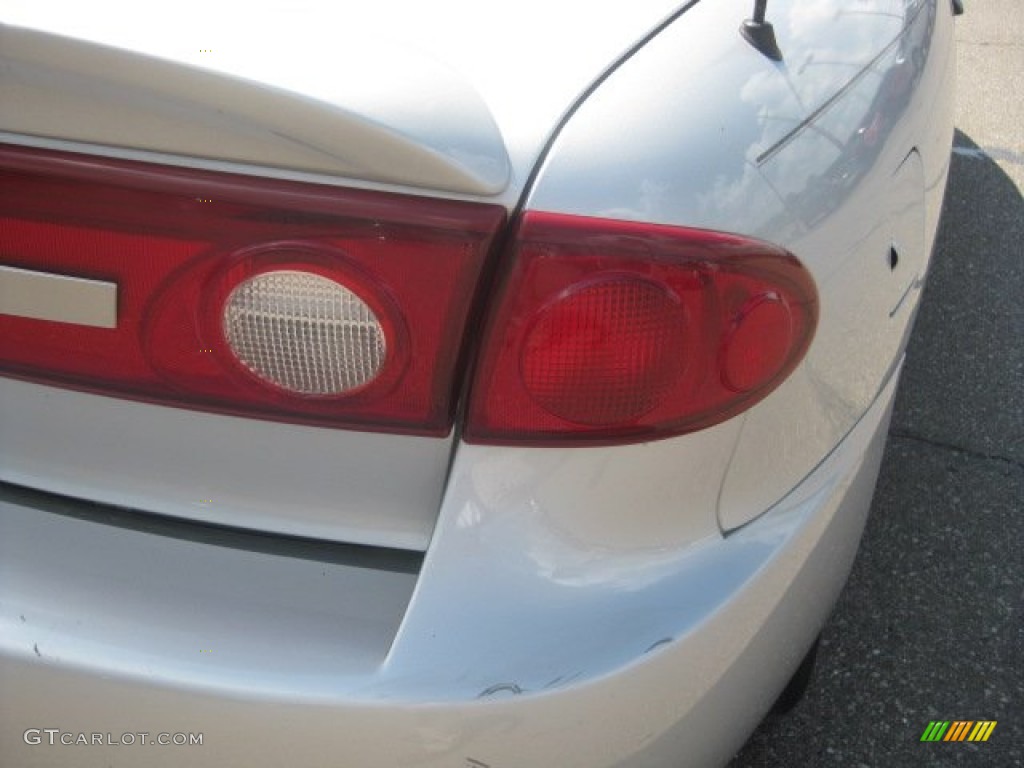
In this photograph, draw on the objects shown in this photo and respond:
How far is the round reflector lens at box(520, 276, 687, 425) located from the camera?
124 centimetres

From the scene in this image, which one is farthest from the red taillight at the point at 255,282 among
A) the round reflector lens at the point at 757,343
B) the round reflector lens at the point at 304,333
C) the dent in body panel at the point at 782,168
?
the round reflector lens at the point at 757,343

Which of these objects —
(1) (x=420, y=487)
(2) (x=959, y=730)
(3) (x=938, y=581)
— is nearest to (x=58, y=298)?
(1) (x=420, y=487)

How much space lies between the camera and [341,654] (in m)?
1.25

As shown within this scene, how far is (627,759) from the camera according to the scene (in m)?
1.33

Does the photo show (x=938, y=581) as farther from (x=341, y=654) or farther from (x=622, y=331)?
(x=341, y=654)

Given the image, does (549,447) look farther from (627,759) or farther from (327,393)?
(627,759)

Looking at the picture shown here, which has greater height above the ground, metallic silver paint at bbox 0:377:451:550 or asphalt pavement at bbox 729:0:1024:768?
metallic silver paint at bbox 0:377:451:550

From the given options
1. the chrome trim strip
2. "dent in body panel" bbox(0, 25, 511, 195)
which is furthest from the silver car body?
the chrome trim strip

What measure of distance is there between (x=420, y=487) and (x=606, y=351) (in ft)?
0.82

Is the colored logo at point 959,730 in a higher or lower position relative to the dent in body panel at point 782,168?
lower

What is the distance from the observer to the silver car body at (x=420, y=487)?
3.89ft

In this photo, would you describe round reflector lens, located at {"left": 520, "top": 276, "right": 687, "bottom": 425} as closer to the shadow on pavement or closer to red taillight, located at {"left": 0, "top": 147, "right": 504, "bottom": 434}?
red taillight, located at {"left": 0, "top": 147, "right": 504, "bottom": 434}

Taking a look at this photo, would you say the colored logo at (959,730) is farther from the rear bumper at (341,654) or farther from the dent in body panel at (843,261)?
the rear bumper at (341,654)

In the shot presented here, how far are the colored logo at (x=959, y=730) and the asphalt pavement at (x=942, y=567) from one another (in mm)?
13
